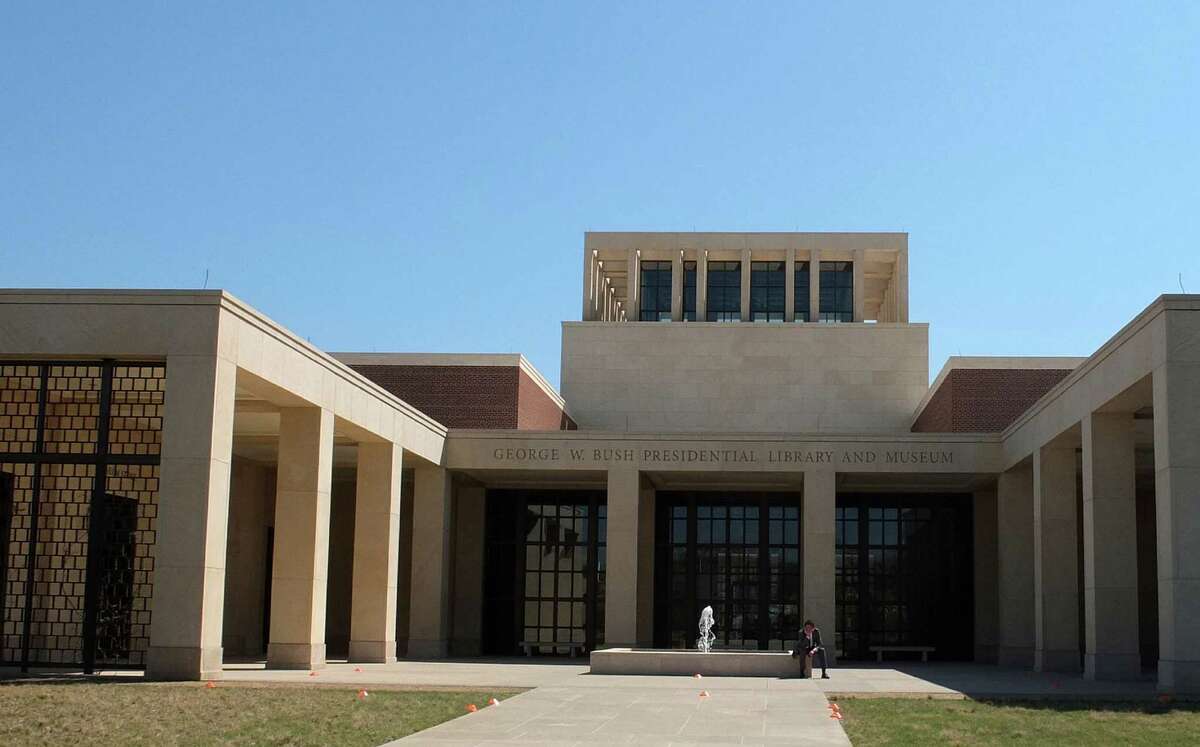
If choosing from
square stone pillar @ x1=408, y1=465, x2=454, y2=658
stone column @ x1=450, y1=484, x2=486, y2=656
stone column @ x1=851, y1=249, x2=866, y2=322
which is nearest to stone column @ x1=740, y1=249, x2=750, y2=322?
stone column @ x1=851, y1=249, x2=866, y2=322

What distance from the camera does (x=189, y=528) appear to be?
26.2 meters

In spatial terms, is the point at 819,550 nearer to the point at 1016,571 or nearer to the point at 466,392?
the point at 1016,571

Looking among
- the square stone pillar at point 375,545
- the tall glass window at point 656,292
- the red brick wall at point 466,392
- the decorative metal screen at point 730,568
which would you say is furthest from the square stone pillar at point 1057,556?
the tall glass window at point 656,292

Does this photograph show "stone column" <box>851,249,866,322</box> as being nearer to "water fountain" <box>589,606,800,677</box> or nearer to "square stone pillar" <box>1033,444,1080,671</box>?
"square stone pillar" <box>1033,444,1080,671</box>

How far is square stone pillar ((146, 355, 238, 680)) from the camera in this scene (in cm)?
2592

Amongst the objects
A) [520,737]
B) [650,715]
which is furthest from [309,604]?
[520,737]

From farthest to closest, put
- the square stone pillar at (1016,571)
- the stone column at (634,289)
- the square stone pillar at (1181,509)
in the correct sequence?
the stone column at (634,289) < the square stone pillar at (1016,571) < the square stone pillar at (1181,509)

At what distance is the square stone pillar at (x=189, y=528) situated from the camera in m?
25.9

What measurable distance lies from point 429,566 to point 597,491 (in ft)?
25.7

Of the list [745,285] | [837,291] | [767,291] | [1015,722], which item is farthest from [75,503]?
[837,291]

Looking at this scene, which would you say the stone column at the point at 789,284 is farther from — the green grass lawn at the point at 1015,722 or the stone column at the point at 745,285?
the green grass lawn at the point at 1015,722

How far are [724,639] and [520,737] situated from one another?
30.3 meters

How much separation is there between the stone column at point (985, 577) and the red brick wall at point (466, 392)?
48.8ft

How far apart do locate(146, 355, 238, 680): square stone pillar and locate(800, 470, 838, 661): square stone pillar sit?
62.2 ft
